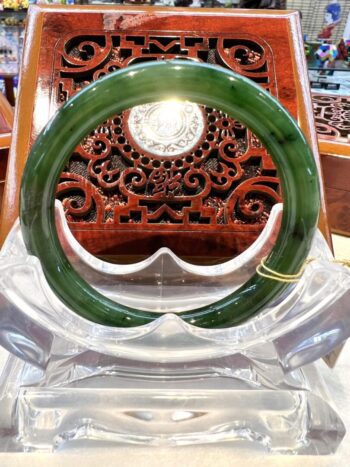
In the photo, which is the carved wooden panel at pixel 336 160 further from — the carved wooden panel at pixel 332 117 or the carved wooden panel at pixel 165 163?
the carved wooden panel at pixel 165 163

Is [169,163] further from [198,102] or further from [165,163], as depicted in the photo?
[198,102]

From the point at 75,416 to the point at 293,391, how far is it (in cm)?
23

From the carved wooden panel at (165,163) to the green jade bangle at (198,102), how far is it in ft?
0.70

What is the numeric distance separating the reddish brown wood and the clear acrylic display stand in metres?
0.22

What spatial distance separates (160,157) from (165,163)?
13 millimetres

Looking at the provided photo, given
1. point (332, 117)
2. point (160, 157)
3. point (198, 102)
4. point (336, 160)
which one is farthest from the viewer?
point (332, 117)

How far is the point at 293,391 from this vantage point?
1.59 ft

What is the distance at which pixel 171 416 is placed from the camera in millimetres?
482

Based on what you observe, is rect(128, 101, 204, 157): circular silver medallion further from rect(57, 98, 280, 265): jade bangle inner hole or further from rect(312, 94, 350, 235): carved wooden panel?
rect(312, 94, 350, 235): carved wooden panel

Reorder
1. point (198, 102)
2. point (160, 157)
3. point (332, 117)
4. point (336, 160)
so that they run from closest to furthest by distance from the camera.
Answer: point (198, 102) → point (160, 157) → point (336, 160) → point (332, 117)

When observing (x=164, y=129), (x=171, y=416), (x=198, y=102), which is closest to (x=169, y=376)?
(x=171, y=416)

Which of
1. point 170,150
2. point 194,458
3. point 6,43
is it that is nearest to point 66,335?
point 194,458

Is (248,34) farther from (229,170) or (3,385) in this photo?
(3,385)

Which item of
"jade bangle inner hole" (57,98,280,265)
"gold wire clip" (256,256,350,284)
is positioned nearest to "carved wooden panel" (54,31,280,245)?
"jade bangle inner hole" (57,98,280,265)
